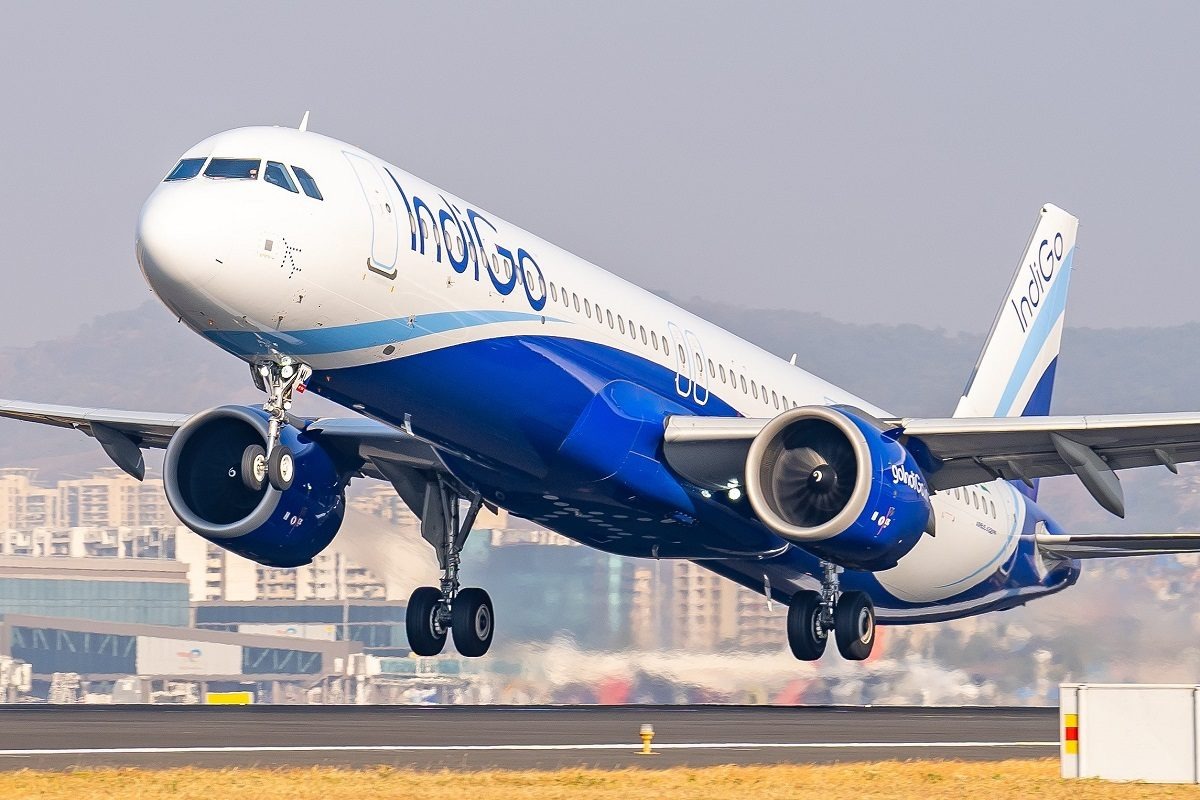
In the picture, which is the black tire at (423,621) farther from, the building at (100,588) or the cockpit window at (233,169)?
the building at (100,588)

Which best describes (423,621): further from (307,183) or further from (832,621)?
(307,183)

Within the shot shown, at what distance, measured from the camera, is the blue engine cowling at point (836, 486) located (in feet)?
89.5

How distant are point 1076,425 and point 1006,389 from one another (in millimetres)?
14054

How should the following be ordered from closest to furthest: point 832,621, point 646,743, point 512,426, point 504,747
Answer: point 646,743, point 504,747, point 512,426, point 832,621

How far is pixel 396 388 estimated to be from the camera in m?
24.4

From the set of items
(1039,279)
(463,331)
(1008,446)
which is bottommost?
(1008,446)

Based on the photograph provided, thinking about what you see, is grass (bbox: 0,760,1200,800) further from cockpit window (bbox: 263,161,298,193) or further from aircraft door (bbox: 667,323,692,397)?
aircraft door (bbox: 667,323,692,397)

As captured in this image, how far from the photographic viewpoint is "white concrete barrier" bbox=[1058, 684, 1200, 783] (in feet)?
67.1

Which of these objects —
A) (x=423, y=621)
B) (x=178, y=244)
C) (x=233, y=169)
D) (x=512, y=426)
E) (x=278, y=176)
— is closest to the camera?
(x=178, y=244)

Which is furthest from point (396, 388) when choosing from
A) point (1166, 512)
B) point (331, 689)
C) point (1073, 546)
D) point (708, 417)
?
point (331, 689)

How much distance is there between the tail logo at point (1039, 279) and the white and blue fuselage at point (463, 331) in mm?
12052

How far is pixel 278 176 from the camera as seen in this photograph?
22500mm

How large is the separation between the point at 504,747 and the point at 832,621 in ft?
31.0

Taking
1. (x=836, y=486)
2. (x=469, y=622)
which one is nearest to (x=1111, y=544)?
(x=836, y=486)
